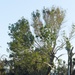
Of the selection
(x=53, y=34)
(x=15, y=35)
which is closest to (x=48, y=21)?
(x=53, y=34)

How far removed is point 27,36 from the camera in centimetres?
4741

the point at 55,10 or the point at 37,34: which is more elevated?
the point at 55,10

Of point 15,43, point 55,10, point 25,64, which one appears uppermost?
point 55,10

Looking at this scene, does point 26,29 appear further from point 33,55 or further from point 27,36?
point 33,55

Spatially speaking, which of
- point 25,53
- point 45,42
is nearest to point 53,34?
point 45,42

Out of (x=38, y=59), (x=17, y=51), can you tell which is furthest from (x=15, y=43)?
(x=38, y=59)

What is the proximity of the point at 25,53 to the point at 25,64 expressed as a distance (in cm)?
253

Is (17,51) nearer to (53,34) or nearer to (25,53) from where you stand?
(25,53)

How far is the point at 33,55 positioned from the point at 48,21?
18.0ft

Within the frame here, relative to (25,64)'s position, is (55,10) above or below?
Answer: above

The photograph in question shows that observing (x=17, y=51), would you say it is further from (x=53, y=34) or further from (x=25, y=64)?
(x=53, y=34)

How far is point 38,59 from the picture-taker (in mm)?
46125

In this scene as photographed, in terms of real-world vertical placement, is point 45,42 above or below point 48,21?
below

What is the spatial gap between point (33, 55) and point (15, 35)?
4464 mm
